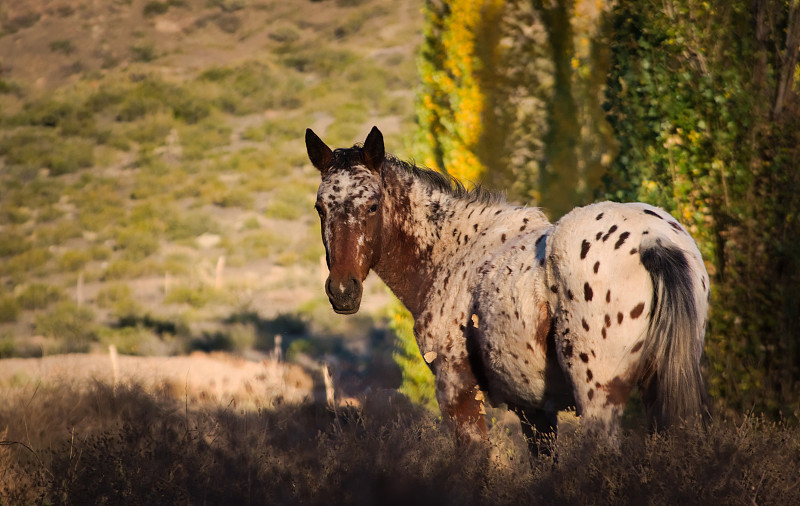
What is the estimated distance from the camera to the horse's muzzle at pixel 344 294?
169 inches

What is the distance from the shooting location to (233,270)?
22641 mm

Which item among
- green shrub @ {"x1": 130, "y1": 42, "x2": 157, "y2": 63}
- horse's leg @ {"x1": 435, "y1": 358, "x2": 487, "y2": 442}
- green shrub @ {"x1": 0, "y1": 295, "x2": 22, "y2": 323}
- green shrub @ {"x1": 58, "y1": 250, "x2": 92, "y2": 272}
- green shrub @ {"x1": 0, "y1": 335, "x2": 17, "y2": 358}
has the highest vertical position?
horse's leg @ {"x1": 435, "y1": 358, "x2": 487, "y2": 442}

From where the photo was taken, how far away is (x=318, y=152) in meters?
4.87

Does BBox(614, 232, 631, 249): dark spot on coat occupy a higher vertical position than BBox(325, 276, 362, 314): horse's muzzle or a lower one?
higher

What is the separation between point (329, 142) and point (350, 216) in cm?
2483

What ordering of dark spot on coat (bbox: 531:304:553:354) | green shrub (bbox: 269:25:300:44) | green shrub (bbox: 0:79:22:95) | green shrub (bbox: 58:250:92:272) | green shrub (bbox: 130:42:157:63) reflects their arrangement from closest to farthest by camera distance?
dark spot on coat (bbox: 531:304:553:354)
green shrub (bbox: 58:250:92:272)
green shrub (bbox: 0:79:22:95)
green shrub (bbox: 130:42:157:63)
green shrub (bbox: 269:25:300:44)

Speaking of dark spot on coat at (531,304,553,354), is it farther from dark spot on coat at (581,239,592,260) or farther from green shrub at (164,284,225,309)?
green shrub at (164,284,225,309)

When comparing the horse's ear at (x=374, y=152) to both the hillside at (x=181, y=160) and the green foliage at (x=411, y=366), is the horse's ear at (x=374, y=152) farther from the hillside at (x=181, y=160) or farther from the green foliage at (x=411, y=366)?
the hillside at (x=181, y=160)

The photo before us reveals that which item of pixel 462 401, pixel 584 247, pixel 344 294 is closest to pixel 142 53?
pixel 344 294

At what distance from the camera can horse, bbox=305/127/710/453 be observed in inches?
140

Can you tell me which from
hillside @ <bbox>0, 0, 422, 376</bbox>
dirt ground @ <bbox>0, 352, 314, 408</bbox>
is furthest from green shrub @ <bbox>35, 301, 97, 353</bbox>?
dirt ground @ <bbox>0, 352, 314, 408</bbox>

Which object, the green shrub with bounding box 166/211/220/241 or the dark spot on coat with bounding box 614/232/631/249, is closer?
the dark spot on coat with bounding box 614/232/631/249

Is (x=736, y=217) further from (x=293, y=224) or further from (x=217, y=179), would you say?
(x=217, y=179)

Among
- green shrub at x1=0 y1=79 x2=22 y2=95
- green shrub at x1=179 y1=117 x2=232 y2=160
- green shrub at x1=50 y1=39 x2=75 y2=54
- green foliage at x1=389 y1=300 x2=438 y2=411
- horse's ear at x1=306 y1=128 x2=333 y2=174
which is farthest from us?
green shrub at x1=50 y1=39 x2=75 y2=54
